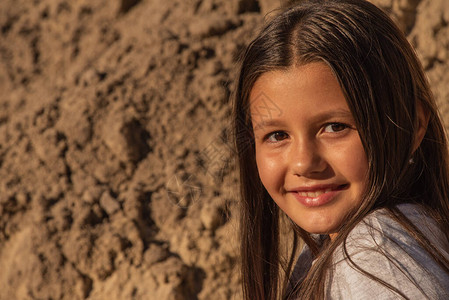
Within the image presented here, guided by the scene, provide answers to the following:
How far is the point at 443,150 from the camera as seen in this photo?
4.81 ft

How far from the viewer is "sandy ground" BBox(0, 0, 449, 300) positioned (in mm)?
2350

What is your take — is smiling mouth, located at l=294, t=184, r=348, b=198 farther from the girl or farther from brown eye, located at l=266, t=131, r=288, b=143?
brown eye, located at l=266, t=131, r=288, b=143

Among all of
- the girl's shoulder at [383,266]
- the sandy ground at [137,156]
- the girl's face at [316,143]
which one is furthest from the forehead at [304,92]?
the sandy ground at [137,156]

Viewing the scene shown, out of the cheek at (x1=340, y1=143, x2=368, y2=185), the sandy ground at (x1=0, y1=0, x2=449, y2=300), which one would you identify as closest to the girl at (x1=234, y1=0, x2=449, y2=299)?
the cheek at (x1=340, y1=143, x2=368, y2=185)

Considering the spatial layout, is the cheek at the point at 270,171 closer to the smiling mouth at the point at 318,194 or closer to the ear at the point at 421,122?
the smiling mouth at the point at 318,194

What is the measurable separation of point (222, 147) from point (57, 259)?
848mm

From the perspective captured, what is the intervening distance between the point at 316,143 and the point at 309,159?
0.13 feet

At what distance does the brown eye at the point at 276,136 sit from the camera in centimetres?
137

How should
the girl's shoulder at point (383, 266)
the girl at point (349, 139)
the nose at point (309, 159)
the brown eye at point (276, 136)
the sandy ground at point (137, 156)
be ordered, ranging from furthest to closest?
the sandy ground at point (137, 156) < the brown eye at point (276, 136) < the nose at point (309, 159) < the girl at point (349, 139) < the girl's shoulder at point (383, 266)

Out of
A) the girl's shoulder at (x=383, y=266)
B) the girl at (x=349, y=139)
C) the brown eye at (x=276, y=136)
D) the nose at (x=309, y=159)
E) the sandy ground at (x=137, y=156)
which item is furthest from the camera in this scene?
the sandy ground at (x=137, y=156)

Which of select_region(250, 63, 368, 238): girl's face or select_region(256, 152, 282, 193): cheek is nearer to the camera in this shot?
select_region(250, 63, 368, 238): girl's face

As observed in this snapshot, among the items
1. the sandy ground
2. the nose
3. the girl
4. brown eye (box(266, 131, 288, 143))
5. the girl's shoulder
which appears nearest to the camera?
the girl's shoulder

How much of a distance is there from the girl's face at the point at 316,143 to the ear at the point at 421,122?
173 millimetres

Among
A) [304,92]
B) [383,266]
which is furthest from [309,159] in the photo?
[383,266]
